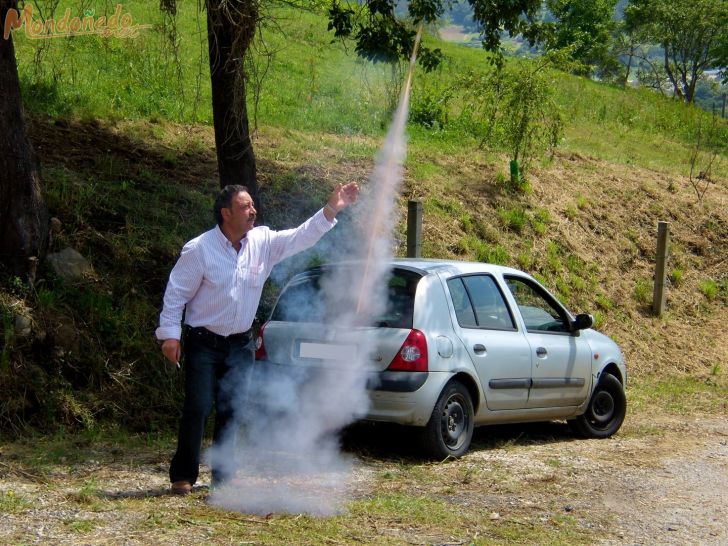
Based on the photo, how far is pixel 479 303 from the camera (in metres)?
8.30

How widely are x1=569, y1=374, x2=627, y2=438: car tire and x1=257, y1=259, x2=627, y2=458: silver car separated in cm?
28

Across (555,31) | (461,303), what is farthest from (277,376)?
(555,31)

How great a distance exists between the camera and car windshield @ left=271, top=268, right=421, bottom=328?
7.54m

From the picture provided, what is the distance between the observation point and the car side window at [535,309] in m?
8.90

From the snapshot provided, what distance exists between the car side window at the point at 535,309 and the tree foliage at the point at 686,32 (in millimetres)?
37738

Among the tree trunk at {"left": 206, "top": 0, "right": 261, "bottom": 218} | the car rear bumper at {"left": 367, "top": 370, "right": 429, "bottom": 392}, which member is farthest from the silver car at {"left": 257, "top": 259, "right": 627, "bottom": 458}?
the tree trunk at {"left": 206, "top": 0, "right": 261, "bottom": 218}

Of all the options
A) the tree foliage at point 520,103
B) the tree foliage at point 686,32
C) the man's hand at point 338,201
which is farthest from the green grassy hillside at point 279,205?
the tree foliage at point 686,32

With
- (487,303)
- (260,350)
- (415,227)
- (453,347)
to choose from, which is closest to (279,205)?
(415,227)

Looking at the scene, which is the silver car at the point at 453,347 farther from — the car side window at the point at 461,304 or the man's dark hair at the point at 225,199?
the man's dark hair at the point at 225,199

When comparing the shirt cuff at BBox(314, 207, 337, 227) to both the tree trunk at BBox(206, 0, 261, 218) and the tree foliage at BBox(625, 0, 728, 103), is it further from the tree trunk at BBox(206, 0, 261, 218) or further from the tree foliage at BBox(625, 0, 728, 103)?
the tree foliage at BBox(625, 0, 728, 103)

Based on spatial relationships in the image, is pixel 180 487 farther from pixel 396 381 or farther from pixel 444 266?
pixel 444 266

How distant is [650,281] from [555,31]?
5.17 m

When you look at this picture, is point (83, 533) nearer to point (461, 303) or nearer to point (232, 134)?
point (461, 303)

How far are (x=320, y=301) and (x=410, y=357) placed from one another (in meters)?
0.89
